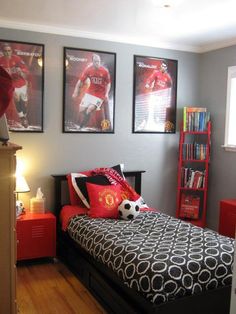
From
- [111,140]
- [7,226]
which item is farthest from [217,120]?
[7,226]

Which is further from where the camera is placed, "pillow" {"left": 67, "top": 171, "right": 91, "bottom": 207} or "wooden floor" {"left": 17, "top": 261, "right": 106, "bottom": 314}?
"pillow" {"left": 67, "top": 171, "right": 91, "bottom": 207}

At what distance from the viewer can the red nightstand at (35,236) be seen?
351 centimetres

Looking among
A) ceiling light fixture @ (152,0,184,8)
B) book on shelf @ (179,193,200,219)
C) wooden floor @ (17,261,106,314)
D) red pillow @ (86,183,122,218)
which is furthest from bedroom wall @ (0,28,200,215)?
ceiling light fixture @ (152,0,184,8)

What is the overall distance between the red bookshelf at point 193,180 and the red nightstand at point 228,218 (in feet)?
1.61

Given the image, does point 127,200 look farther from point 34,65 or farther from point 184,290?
point 34,65

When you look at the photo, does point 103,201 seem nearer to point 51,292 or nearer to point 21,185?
point 21,185

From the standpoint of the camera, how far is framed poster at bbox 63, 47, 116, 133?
13.2ft

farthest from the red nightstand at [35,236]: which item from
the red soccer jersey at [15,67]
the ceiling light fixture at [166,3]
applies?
the ceiling light fixture at [166,3]

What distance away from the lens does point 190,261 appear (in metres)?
2.40

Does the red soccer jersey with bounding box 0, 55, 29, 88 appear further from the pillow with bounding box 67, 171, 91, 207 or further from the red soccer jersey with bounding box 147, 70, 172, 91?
the red soccer jersey with bounding box 147, 70, 172, 91

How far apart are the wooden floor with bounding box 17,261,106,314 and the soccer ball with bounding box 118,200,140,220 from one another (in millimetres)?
757

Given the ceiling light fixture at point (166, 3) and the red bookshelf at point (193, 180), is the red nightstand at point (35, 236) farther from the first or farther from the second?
the ceiling light fixture at point (166, 3)

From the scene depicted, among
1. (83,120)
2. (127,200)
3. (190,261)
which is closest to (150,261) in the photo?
(190,261)

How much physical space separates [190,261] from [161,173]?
7.71 ft
